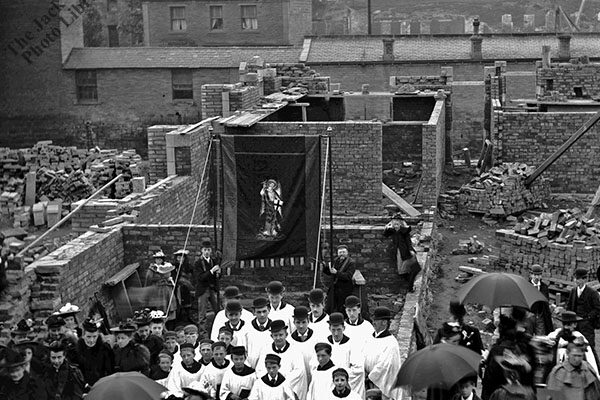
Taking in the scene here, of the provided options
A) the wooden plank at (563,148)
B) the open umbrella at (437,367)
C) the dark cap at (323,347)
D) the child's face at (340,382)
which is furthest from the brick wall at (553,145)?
the open umbrella at (437,367)

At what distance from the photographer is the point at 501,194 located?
25406 mm

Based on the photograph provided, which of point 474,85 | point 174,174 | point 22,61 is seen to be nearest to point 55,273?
point 174,174

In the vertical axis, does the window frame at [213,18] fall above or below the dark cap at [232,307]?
above

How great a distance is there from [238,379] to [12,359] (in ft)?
7.18

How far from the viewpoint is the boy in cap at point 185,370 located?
1184cm

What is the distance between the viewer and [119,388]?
9812mm

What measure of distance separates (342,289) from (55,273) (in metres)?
3.80

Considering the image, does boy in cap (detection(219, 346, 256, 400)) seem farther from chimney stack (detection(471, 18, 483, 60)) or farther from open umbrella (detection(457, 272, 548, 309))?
chimney stack (detection(471, 18, 483, 60))

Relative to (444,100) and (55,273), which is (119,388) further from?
(444,100)

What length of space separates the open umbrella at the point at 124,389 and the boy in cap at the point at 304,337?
2.61 metres

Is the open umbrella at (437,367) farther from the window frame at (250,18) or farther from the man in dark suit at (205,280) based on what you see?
the window frame at (250,18)

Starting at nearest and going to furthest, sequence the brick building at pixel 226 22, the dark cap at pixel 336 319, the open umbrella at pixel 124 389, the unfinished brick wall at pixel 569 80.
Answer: the open umbrella at pixel 124 389, the dark cap at pixel 336 319, the unfinished brick wall at pixel 569 80, the brick building at pixel 226 22

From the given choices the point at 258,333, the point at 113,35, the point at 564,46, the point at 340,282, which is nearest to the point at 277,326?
the point at 258,333

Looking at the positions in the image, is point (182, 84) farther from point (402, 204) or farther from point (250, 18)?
point (402, 204)
